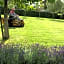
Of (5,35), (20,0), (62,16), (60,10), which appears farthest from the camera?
(60,10)

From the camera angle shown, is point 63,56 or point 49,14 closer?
point 63,56

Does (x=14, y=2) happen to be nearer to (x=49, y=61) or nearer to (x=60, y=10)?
(x=49, y=61)

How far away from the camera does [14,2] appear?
12.2 meters

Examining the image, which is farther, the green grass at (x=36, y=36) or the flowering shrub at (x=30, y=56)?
the green grass at (x=36, y=36)

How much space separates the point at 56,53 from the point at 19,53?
106 cm

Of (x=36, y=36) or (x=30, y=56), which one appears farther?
(x=36, y=36)

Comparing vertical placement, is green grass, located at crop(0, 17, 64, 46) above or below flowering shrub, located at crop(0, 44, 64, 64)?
below

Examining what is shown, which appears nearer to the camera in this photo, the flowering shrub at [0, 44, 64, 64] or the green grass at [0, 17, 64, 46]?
the flowering shrub at [0, 44, 64, 64]

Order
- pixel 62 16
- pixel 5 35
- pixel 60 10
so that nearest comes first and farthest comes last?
pixel 5 35 → pixel 62 16 → pixel 60 10

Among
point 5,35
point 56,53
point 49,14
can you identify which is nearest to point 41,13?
point 49,14

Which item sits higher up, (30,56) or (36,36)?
(30,56)

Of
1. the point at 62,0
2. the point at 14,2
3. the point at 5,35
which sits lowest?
the point at 5,35

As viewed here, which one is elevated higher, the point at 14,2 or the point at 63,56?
the point at 14,2

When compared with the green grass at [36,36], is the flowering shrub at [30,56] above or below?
above
